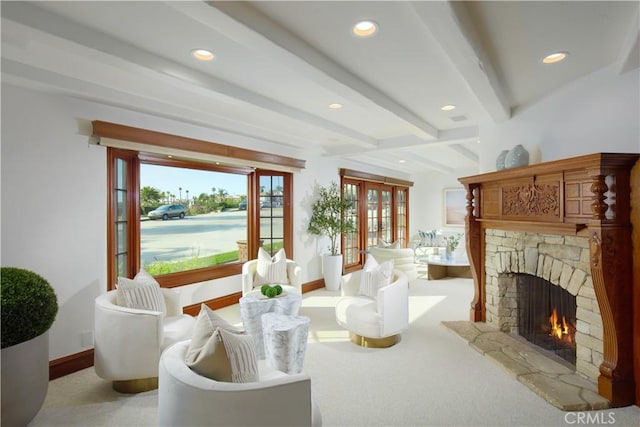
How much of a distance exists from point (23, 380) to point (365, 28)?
287cm

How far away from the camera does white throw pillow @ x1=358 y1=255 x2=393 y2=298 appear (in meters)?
3.72

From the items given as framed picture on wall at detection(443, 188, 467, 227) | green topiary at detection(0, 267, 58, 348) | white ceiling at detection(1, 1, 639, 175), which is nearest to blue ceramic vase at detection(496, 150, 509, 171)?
white ceiling at detection(1, 1, 639, 175)

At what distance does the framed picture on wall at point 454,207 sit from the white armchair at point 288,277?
6134 mm

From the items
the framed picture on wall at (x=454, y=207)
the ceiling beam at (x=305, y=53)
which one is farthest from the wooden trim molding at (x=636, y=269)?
the framed picture on wall at (x=454, y=207)

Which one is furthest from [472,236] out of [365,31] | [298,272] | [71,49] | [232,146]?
[71,49]

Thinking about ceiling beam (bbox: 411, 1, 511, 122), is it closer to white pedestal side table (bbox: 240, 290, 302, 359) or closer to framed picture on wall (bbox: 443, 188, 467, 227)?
white pedestal side table (bbox: 240, 290, 302, 359)

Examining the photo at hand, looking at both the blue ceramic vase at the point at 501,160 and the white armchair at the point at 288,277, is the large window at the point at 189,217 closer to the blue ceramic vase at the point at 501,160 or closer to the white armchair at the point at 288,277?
the white armchair at the point at 288,277

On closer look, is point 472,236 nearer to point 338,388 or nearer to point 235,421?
point 338,388

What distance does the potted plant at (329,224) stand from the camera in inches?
235

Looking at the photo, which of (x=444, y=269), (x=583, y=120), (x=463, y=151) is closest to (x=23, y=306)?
(x=583, y=120)

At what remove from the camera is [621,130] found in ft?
8.28

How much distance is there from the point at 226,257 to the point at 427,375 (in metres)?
3.23

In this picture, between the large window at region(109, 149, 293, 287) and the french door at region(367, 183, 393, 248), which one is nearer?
the large window at region(109, 149, 293, 287)

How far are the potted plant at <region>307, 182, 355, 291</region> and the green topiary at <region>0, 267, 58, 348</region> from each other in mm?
4080
